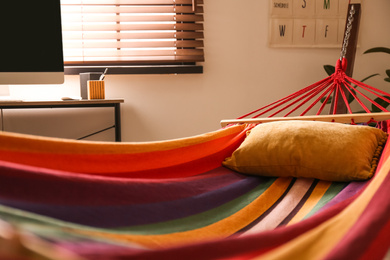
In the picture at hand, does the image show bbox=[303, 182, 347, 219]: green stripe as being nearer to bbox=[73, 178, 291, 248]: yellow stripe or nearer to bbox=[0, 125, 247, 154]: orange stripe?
bbox=[73, 178, 291, 248]: yellow stripe

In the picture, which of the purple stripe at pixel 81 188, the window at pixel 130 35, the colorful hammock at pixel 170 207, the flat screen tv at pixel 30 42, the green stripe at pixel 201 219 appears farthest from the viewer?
the window at pixel 130 35

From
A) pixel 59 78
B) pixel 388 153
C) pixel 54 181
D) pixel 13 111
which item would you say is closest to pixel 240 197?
pixel 388 153

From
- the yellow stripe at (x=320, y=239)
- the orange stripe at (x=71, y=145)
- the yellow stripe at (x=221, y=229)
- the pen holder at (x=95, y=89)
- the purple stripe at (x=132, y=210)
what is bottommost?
the yellow stripe at (x=221, y=229)

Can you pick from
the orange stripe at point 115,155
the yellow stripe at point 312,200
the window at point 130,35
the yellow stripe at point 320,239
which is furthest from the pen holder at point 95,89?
the yellow stripe at point 320,239

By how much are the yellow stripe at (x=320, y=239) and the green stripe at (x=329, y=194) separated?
301 mm

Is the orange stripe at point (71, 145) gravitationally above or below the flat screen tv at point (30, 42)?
below

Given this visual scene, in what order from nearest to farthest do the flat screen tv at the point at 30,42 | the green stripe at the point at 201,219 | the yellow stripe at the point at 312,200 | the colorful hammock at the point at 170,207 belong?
1. the colorful hammock at the point at 170,207
2. the green stripe at the point at 201,219
3. the yellow stripe at the point at 312,200
4. the flat screen tv at the point at 30,42

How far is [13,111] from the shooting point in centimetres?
230

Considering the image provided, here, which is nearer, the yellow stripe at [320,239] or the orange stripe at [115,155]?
the yellow stripe at [320,239]

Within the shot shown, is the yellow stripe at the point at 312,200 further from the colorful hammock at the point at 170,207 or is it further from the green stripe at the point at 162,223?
the green stripe at the point at 162,223

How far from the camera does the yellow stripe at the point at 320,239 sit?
0.57 meters

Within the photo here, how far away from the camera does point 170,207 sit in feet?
3.30

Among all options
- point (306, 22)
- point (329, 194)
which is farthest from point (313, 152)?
point (306, 22)

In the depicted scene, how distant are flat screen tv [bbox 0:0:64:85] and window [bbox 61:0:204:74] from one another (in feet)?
0.95
